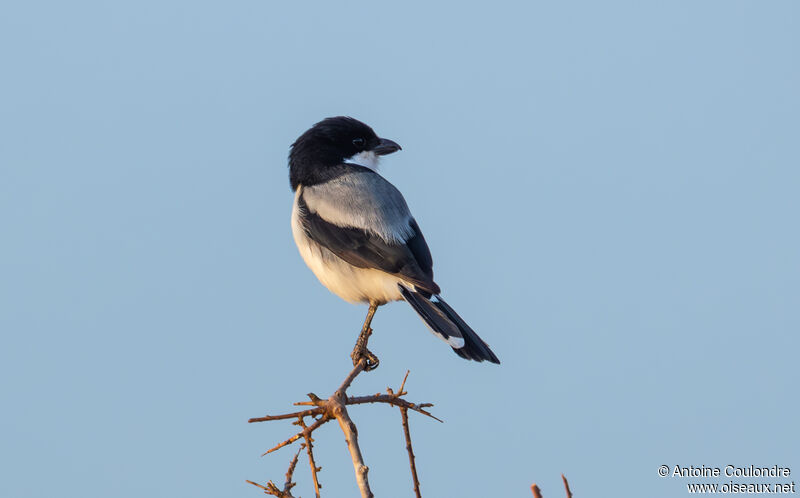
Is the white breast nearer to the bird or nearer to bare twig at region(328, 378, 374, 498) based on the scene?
the bird

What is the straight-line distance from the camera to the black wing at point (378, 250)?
532 cm

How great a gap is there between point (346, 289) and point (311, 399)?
2.29m

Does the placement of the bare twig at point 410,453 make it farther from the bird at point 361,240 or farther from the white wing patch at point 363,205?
the white wing patch at point 363,205

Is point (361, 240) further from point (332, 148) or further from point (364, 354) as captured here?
point (332, 148)

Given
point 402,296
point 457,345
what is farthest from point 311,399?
point 402,296

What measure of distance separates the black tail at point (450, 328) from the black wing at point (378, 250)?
3.2 inches

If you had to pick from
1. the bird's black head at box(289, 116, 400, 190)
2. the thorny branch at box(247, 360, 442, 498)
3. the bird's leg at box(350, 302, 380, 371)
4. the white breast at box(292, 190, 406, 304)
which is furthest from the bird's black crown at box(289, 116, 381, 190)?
the thorny branch at box(247, 360, 442, 498)

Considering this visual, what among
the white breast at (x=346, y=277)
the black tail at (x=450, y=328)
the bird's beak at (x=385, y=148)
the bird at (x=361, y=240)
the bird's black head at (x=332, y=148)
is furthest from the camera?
the bird's beak at (x=385, y=148)

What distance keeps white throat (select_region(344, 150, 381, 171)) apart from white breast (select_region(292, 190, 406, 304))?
2.65 ft

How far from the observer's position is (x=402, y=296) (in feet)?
17.7

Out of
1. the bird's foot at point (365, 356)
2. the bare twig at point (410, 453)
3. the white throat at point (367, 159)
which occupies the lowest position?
the bare twig at point (410, 453)

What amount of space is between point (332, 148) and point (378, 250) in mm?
1271

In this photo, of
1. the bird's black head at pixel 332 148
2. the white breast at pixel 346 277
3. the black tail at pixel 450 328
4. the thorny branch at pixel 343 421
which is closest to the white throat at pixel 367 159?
the bird's black head at pixel 332 148

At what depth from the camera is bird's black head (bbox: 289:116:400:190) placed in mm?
Answer: 6320
